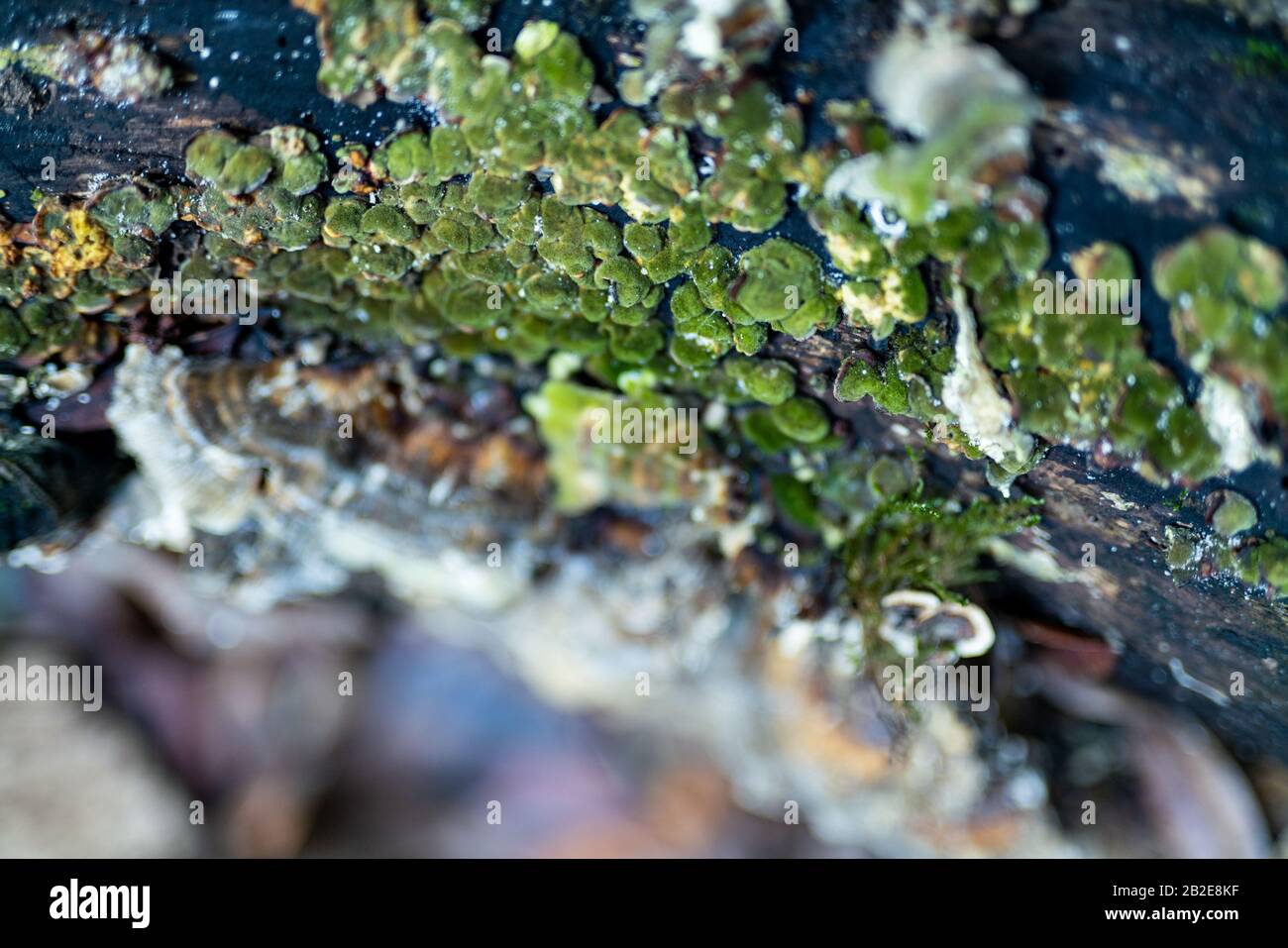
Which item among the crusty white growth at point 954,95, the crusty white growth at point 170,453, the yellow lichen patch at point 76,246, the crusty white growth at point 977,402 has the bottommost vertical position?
the crusty white growth at point 170,453

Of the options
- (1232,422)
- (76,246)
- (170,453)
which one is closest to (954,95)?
(1232,422)

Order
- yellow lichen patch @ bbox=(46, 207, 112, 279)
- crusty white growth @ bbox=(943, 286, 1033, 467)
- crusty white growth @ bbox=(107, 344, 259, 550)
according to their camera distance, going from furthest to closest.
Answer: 1. crusty white growth @ bbox=(107, 344, 259, 550)
2. yellow lichen patch @ bbox=(46, 207, 112, 279)
3. crusty white growth @ bbox=(943, 286, 1033, 467)

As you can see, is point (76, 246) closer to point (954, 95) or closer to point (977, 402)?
point (954, 95)

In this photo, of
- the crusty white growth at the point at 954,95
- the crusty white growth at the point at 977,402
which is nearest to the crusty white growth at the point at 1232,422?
the crusty white growth at the point at 977,402

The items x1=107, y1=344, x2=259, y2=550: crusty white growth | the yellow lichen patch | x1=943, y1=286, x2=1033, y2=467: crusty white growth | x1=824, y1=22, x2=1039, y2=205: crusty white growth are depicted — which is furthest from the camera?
x1=107, y1=344, x2=259, y2=550: crusty white growth

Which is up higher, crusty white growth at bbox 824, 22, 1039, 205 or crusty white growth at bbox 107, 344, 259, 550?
crusty white growth at bbox 824, 22, 1039, 205

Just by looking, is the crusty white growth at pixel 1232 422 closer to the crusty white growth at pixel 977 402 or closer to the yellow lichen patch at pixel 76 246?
the crusty white growth at pixel 977 402

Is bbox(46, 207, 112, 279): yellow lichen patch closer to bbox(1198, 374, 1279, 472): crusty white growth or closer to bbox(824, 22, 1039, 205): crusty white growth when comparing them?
bbox(824, 22, 1039, 205): crusty white growth

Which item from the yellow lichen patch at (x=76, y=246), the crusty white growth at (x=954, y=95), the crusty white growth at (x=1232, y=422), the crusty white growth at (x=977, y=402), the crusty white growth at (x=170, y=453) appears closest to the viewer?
the crusty white growth at (x=954, y=95)

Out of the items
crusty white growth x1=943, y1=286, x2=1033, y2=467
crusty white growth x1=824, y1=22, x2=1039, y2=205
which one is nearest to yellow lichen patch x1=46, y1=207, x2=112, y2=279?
crusty white growth x1=824, y1=22, x2=1039, y2=205

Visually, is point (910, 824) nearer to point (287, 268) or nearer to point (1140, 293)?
point (1140, 293)

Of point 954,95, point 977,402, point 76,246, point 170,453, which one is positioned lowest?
point 170,453
